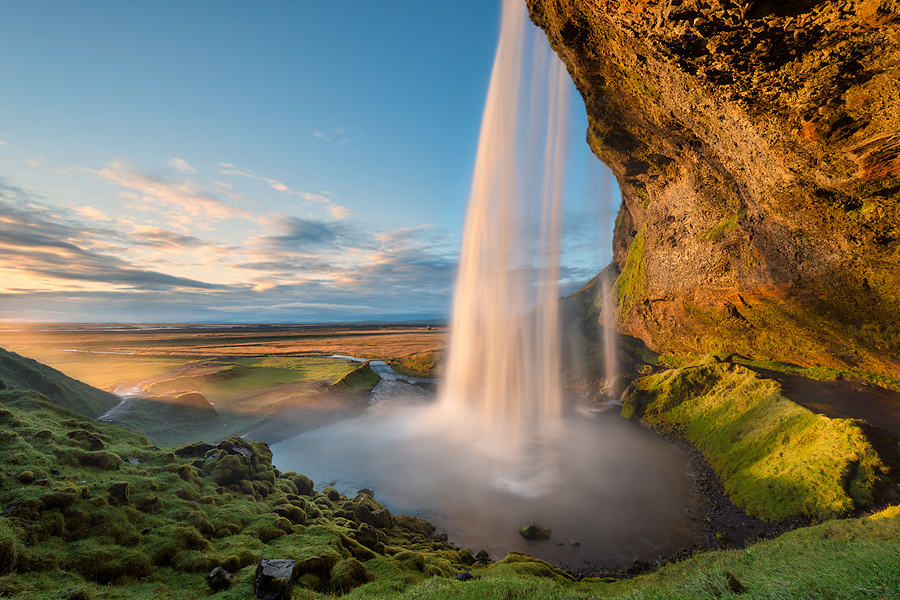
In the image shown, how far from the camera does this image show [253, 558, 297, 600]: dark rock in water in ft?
22.2

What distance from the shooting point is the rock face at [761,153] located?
9.48m

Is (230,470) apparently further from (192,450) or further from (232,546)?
(232,546)

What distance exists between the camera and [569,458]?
22297mm

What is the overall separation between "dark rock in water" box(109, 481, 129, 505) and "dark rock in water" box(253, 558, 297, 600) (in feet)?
16.6

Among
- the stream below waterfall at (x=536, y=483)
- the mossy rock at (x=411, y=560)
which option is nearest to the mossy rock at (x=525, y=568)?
the mossy rock at (x=411, y=560)

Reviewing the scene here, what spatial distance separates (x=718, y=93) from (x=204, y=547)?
71.7 feet

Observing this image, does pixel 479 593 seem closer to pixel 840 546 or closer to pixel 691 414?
pixel 840 546

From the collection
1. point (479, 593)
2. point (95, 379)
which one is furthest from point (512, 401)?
point (95, 379)

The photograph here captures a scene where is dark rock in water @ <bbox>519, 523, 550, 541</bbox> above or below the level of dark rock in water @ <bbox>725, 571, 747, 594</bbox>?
below

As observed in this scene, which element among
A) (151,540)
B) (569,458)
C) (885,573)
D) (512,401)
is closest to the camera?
(885,573)

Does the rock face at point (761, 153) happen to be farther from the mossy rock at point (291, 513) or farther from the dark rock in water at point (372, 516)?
the dark rock in water at point (372, 516)

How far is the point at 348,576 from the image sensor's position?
26.7 ft

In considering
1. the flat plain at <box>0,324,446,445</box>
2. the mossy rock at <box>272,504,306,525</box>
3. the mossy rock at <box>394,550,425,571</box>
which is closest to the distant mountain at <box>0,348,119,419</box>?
the flat plain at <box>0,324,446,445</box>

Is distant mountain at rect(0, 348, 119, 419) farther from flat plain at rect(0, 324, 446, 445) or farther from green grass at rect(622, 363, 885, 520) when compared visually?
green grass at rect(622, 363, 885, 520)
